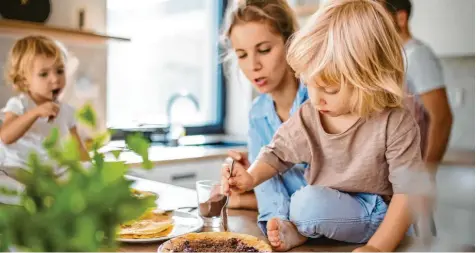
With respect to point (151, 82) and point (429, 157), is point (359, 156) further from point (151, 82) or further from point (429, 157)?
point (151, 82)

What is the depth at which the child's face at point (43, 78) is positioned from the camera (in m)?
2.02

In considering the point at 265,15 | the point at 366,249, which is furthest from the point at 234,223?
the point at 265,15

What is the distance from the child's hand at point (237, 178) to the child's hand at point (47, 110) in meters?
1.13

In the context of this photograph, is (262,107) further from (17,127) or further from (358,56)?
(17,127)

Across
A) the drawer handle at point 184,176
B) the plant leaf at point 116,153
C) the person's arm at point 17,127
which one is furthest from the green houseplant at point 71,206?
the drawer handle at point 184,176

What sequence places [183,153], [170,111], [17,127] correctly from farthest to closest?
[170,111] < [183,153] < [17,127]

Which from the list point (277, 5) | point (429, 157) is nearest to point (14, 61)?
point (277, 5)

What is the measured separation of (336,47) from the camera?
88 cm

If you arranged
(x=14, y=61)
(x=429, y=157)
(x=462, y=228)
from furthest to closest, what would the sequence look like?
(x=14, y=61) → (x=429, y=157) → (x=462, y=228)

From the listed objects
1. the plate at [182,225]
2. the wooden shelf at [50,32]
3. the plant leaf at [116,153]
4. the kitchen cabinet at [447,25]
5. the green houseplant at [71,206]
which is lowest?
the plate at [182,225]

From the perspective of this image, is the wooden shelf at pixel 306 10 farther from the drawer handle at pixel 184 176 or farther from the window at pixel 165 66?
the drawer handle at pixel 184 176

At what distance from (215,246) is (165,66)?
9.03ft

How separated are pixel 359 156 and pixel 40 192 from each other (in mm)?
675

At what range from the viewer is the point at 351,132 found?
89 centimetres
